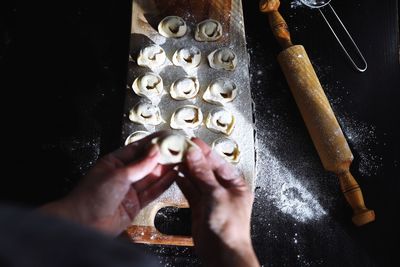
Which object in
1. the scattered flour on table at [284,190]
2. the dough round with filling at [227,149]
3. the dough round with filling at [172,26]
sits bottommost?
the scattered flour on table at [284,190]

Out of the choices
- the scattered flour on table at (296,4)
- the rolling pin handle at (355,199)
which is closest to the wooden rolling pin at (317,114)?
the rolling pin handle at (355,199)

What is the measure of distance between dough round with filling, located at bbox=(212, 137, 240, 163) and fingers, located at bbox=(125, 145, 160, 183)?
24.7 inches

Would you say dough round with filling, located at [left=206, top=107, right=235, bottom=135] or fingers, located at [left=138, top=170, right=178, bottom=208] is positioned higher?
fingers, located at [left=138, top=170, right=178, bottom=208]

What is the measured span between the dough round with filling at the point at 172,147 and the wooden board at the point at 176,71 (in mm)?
463

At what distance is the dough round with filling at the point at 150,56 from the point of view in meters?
1.80

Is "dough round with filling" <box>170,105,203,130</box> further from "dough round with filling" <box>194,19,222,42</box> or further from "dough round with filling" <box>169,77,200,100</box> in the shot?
"dough round with filling" <box>194,19,222,42</box>

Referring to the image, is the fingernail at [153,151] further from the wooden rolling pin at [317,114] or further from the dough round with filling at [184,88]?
the wooden rolling pin at [317,114]

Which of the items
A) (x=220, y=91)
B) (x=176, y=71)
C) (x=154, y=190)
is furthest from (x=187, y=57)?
(x=154, y=190)

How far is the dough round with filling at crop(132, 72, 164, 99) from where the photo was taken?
178 centimetres

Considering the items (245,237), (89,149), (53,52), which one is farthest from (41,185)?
(245,237)

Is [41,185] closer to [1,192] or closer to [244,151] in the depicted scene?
[1,192]

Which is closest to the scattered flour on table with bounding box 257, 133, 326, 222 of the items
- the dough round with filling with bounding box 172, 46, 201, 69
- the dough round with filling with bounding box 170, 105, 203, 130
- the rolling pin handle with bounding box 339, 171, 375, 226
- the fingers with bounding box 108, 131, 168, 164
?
the rolling pin handle with bounding box 339, 171, 375, 226

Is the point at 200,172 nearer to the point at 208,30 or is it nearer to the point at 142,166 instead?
the point at 142,166

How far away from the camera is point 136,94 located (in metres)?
1.81
